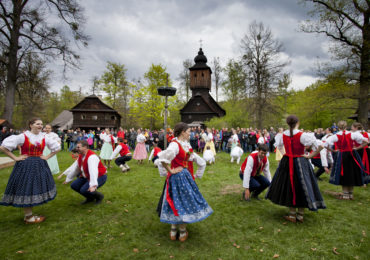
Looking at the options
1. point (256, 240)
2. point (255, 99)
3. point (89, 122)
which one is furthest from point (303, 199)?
point (89, 122)

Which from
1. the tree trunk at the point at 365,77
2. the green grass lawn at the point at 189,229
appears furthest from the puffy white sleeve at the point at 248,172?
the tree trunk at the point at 365,77

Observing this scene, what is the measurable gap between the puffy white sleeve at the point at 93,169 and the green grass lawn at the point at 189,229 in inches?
29.7

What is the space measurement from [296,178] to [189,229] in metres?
2.26

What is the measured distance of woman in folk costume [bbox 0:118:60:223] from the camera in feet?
12.2

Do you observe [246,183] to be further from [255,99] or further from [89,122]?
[89,122]

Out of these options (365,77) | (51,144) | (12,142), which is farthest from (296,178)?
(365,77)

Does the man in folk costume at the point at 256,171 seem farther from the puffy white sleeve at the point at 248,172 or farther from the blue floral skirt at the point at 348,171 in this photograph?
the blue floral skirt at the point at 348,171

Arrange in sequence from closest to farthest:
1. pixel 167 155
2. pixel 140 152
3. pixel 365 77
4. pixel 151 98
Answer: pixel 167 155 < pixel 140 152 < pixel 365 77 < pixel 151 98

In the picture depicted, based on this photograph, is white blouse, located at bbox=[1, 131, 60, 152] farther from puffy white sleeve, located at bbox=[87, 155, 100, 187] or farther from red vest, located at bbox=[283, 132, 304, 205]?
red vest, located at bbox=[283, 132, 304, 205]

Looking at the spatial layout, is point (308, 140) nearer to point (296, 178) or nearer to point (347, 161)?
point (296, 178)

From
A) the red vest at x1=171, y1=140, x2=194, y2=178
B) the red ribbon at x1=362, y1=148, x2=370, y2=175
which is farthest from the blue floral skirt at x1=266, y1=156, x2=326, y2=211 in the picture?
the red ribbon at x1=362, y1=148, x2=370, y2=175

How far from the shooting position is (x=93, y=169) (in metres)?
4.35

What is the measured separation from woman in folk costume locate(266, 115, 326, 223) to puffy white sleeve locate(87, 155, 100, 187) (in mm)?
3690

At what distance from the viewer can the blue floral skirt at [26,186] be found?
12.2 feet
